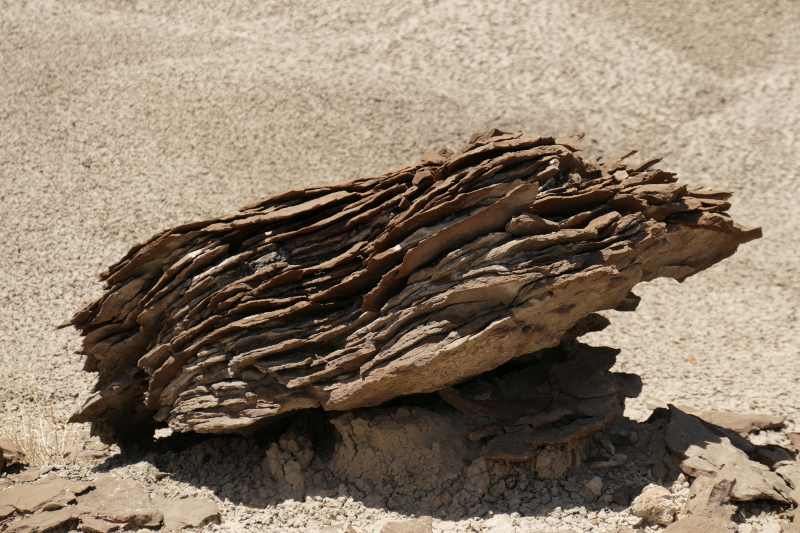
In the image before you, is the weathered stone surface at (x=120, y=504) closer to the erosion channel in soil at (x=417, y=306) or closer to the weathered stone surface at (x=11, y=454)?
the erosion channel in soil at (x=417, y=306)

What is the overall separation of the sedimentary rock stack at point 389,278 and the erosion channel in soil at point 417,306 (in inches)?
0.7

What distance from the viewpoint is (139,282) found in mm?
6496

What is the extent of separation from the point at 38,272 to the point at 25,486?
7437 millimetres

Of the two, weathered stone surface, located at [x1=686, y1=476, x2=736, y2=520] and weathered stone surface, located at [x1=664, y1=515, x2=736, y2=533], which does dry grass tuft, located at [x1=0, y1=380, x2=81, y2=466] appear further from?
weathered stone surface, located at [x1=686, y1=476, x2=736, y2=520]

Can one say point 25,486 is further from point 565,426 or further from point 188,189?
point 188,189

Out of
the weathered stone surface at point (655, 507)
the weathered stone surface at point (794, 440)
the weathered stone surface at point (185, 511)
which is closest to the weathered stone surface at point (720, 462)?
the weathered stone surface at point (655, 507)

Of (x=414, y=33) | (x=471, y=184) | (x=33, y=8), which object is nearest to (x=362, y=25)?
(x=414, y=33)

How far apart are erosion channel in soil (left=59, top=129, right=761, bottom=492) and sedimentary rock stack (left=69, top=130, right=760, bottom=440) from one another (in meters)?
0.02

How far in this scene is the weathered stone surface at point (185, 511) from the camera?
5.43 meters

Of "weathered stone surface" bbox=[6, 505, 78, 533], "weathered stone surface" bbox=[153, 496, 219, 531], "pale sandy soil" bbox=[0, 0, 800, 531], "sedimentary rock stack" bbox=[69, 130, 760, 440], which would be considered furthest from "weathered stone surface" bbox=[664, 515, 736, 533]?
"pale sandy soil" bbox=[0, 0, 800, 531]

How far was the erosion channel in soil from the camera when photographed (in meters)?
5.39

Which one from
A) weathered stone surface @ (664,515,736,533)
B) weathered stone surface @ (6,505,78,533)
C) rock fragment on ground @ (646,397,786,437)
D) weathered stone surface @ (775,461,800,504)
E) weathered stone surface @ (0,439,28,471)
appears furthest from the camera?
rock fragment on ground @ (646,397,786,437)

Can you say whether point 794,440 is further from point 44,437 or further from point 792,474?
point 44,437

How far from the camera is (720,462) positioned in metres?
5.64
